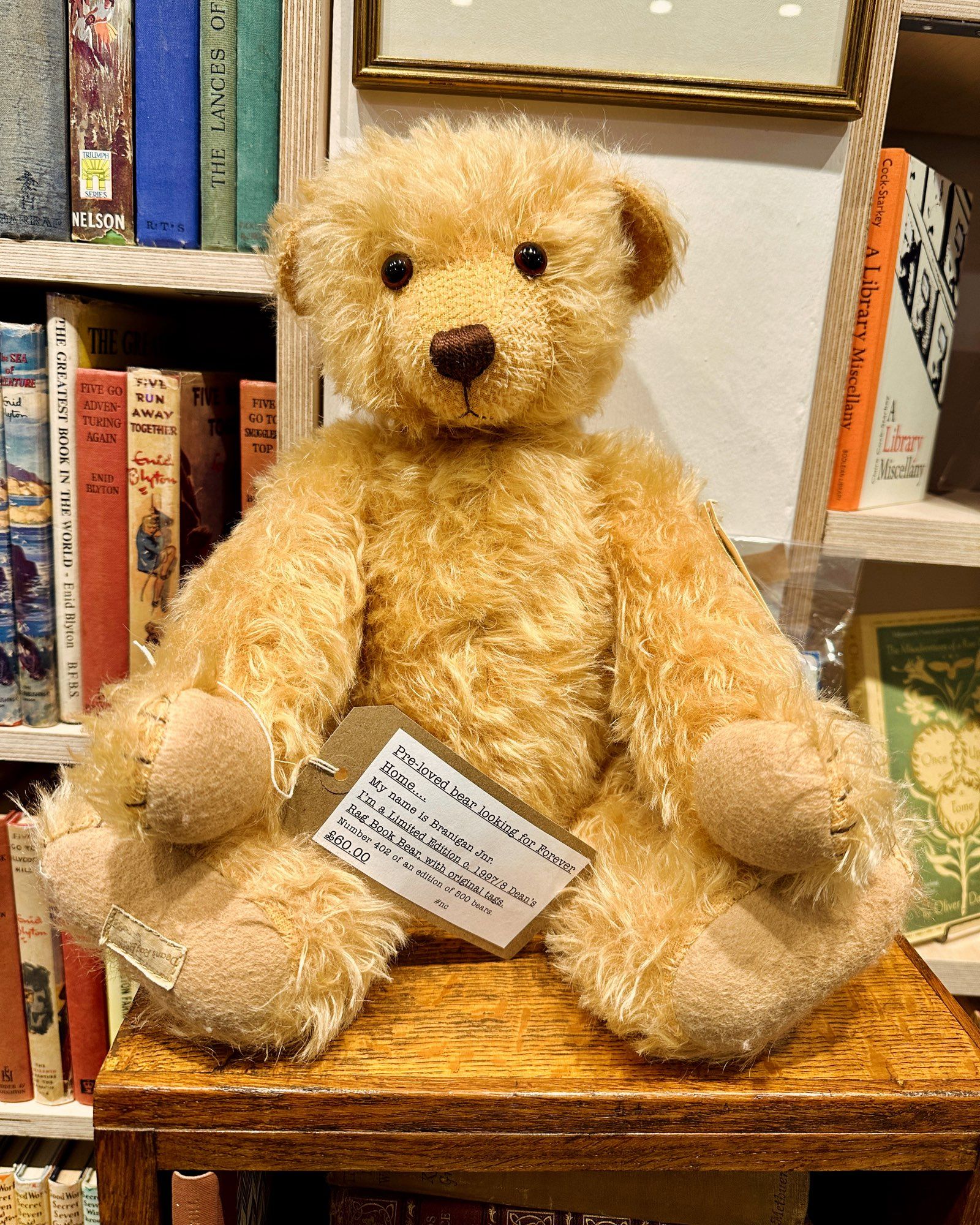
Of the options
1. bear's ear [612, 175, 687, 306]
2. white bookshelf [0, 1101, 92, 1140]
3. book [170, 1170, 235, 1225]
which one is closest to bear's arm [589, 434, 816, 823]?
bear's ear [612, 175, 687, 306]

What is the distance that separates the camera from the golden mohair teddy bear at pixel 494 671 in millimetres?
477

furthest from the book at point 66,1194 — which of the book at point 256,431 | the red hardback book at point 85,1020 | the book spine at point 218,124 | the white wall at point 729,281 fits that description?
the book spine at point 218,124

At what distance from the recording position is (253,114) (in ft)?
2.31

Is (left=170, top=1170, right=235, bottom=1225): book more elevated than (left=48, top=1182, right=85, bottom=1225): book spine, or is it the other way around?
(left=170, top=1170, right=235, bottom=1225): book

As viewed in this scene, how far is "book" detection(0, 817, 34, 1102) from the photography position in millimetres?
824

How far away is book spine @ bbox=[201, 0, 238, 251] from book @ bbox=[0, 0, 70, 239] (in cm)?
11

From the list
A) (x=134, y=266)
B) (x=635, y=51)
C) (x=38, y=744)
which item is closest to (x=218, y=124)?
(x=134, y=266)

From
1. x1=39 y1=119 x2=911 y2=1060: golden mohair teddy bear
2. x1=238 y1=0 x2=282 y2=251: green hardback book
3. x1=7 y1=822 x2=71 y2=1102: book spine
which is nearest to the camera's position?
x1=39 y1=119 x2=911 y2=1060: golden mohair teddy bear

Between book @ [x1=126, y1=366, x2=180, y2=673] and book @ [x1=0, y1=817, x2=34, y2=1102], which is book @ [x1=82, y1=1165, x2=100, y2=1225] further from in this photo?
book @ [x1=126, y1=366, x2=180, y2=673]

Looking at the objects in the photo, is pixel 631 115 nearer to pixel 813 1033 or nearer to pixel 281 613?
pixel 281 613

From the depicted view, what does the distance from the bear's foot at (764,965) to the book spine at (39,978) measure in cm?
63

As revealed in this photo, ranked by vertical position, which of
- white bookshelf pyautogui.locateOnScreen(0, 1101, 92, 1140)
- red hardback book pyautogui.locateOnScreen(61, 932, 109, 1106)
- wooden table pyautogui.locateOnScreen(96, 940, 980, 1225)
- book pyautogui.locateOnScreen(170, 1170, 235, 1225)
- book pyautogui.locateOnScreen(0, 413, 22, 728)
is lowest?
white bookshelf pyautogui.locateOnScreen(0, 1101, 92, 1140)

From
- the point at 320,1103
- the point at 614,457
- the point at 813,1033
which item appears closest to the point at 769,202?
the point at 614,457

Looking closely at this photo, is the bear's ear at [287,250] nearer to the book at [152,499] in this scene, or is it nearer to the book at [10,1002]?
the book at [152,499]
